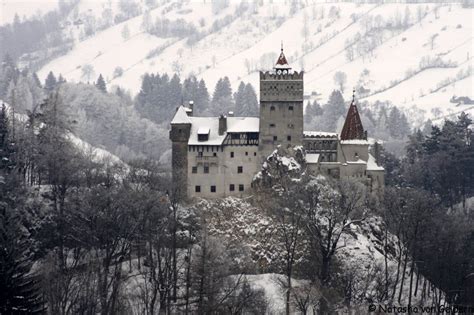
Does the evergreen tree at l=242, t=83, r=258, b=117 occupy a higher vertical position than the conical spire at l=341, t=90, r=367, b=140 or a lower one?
higher

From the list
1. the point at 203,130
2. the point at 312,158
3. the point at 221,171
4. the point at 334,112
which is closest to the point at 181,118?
the point at 203,130

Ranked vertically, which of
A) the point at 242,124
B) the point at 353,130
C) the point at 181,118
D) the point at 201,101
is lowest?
the point at 353,130

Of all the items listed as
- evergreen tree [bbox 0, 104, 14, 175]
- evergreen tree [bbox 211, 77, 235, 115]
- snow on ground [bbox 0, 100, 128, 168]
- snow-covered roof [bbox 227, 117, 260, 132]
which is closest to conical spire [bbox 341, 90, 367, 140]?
snow-covered roof [bbox 227, 117, 260, 132]

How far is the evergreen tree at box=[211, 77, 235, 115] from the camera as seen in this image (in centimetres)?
16412

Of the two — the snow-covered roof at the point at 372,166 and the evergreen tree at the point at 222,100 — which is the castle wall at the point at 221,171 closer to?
the snow-covered roof at the point at 372,166

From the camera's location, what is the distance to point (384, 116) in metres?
180

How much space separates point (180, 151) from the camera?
8644 centimetres

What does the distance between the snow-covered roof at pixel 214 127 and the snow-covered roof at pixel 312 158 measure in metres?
4.57

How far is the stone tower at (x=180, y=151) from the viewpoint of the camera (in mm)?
85812

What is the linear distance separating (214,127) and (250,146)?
3.58 meters

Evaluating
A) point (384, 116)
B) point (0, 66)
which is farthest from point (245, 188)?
point (0, 66)

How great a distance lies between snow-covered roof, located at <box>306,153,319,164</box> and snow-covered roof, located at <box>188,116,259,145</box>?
457 centimetres

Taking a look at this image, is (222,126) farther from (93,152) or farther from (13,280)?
(93,152)

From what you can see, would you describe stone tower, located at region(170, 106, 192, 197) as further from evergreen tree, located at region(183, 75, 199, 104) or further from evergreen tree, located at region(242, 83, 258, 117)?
evergreen tree, located at region(183, 75, 199, 104)
